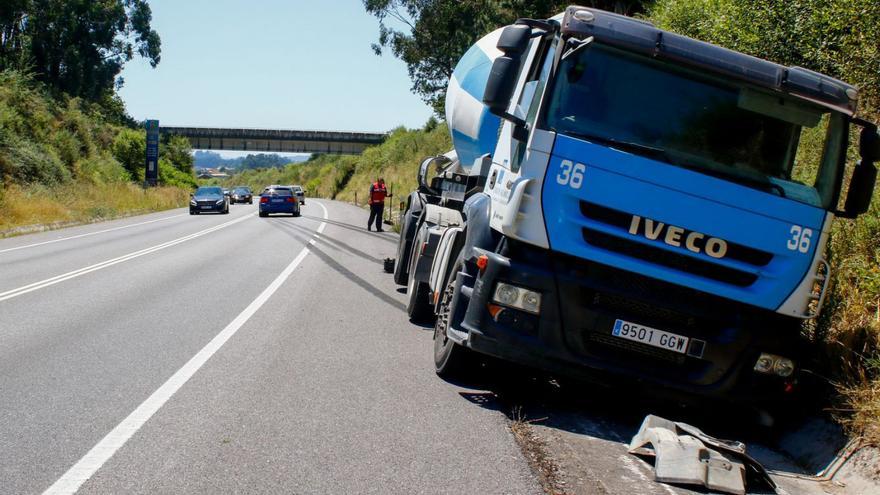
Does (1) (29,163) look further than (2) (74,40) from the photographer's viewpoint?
No

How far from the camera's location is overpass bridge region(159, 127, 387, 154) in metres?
89.8

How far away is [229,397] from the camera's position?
235 inches

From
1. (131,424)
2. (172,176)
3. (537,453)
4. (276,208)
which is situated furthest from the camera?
(172,176)

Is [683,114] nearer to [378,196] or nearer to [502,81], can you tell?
[502,81]

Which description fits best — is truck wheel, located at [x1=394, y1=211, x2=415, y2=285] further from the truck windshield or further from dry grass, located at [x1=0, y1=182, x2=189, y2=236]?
dry grass, located at [x1=0, y1=182, x2=189, y2=236]

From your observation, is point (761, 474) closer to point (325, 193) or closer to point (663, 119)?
point (663, 119)

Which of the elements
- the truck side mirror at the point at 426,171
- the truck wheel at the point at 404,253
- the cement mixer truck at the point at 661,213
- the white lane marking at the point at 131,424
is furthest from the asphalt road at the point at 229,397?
the truck side mirror at the point at 426,171

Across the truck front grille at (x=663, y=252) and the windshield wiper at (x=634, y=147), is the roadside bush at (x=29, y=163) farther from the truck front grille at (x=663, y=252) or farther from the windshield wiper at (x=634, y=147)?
the truck front grille at (x=663, y=252)

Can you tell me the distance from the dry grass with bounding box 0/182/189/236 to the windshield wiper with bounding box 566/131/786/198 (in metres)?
20.9

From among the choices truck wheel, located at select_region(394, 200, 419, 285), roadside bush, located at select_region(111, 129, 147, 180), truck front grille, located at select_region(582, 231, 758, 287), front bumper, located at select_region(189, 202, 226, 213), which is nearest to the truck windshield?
truck front grille, located at select_region(582, 231, 758, 287)

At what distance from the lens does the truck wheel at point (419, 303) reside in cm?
947

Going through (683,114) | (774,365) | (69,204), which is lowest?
(69,204)

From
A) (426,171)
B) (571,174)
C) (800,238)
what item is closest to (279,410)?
(571,174)

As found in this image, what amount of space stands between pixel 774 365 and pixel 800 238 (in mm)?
913
